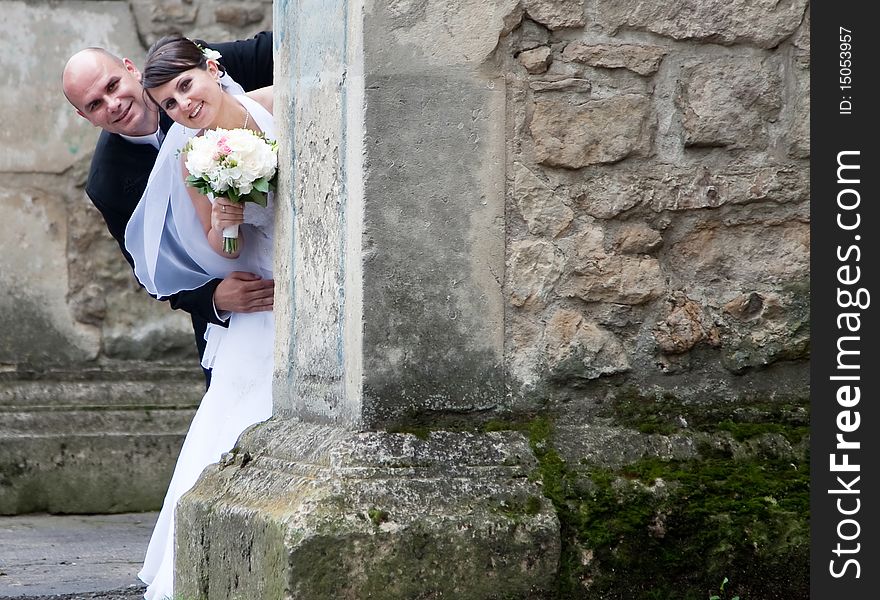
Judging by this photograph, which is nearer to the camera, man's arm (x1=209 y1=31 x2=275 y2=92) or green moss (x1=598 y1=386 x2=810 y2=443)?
green moss (x1=598 y1=386 x2=810 y2=443)

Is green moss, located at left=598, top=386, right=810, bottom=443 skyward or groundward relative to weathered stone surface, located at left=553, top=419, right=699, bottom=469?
skyward

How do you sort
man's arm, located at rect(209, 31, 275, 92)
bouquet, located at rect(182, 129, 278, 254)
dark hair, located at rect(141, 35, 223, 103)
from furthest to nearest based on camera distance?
man's arm, located at rect(209, 31, 275, 92), dark hair, located at rect(141, 35, 223, 103), bouquet, located at rect(182, 129, 278, 254)

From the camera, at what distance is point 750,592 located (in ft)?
10.9

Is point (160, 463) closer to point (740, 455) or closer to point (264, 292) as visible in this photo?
point (264, 292)

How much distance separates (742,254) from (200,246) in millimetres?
1745

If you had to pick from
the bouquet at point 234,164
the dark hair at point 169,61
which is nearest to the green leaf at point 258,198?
the bouquet at point 234,164

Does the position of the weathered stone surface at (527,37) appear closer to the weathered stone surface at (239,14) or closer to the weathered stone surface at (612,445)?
the weathered stone surface at (612,445)

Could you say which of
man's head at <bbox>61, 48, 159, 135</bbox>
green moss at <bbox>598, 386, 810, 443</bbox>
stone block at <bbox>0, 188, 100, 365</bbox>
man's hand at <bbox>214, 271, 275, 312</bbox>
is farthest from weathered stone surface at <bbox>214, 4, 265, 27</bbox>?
green moss at <bbox>598, 386, 810, 443</bbox>

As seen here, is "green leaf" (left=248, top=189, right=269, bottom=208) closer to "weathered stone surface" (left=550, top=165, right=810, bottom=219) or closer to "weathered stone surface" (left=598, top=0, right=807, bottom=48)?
"weathered stone surface" (left=550, top=165, right=810, bottom=219)

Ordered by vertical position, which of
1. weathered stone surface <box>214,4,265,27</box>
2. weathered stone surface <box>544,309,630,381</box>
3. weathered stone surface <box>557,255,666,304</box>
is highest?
weathered stone surface <box>214,4,265,27</box>

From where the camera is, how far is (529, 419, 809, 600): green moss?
3232 mm

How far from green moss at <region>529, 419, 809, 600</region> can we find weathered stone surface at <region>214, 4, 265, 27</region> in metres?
4.24

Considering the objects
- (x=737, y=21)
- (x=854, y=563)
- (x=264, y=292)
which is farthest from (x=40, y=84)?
(x=854, y=563)

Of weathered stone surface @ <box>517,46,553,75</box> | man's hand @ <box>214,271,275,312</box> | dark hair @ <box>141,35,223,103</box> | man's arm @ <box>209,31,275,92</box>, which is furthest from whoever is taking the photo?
man's arm @ <box>209,31,275,92</box>
